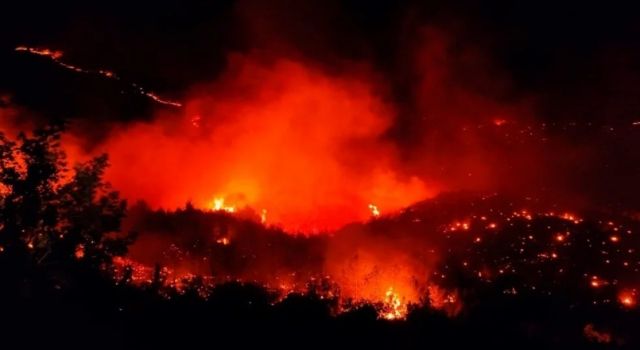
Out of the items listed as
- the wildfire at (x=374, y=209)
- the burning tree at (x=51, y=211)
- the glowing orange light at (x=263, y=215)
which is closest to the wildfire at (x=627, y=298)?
the wildfire at (x=374, y=209)

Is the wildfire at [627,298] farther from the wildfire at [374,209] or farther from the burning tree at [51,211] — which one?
the burning tree at [51,211]

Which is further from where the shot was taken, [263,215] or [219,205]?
[219,205]

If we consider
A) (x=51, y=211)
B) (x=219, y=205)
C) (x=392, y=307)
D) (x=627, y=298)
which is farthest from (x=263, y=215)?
(x=51, y=211)

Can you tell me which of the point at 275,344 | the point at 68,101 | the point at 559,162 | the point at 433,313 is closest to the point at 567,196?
the point at 559,162

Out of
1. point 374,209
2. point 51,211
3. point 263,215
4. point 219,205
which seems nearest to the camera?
point 51,211

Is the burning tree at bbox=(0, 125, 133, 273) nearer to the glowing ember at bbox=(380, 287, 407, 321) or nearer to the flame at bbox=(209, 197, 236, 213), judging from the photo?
the glowing ember at bbox=(380, 287, 407, 321)

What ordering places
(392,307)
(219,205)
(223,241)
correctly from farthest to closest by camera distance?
(219,205) < (223,241) < (392,307)

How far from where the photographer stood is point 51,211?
12859 mm

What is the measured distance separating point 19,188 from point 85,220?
1580 millimetres

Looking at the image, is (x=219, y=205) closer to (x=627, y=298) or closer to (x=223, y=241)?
(x=223, y=241)

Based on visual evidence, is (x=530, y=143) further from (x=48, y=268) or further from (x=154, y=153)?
(x=48, y=268)

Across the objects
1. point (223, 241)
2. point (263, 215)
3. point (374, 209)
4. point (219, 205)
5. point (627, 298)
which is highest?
point (374, 209)

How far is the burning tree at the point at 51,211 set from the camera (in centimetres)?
1260

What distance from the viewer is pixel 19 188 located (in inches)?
516
